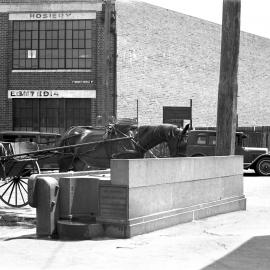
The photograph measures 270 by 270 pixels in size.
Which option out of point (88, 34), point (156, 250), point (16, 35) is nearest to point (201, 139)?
point (88, 34)

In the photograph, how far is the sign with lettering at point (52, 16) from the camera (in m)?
29.3

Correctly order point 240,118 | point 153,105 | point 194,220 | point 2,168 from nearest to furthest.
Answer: point 194,220 < point 2,168 < point 153,105 < point 240,118

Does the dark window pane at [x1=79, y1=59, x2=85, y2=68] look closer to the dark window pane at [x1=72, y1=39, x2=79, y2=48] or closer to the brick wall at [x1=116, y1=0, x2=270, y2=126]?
the dark window pane at [x1=72, y1=39, x2=79, y2=48]

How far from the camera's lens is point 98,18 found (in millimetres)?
29297

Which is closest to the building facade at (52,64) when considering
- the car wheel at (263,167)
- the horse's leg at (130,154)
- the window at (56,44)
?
the window at (56,44)

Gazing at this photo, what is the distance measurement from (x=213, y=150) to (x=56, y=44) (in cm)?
1046

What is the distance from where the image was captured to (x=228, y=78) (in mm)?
12742

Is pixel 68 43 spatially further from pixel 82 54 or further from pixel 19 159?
pixel 19 159

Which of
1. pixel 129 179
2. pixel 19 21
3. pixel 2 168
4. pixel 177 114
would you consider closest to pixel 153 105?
pixel 177 114

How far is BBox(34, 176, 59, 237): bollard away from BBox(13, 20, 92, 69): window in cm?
2081

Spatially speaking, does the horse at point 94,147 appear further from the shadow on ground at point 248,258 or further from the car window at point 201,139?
the car window at point 201,139

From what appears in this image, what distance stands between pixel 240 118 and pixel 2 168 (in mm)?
27793

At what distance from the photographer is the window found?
2947cm

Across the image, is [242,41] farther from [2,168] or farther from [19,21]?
[2,168]
